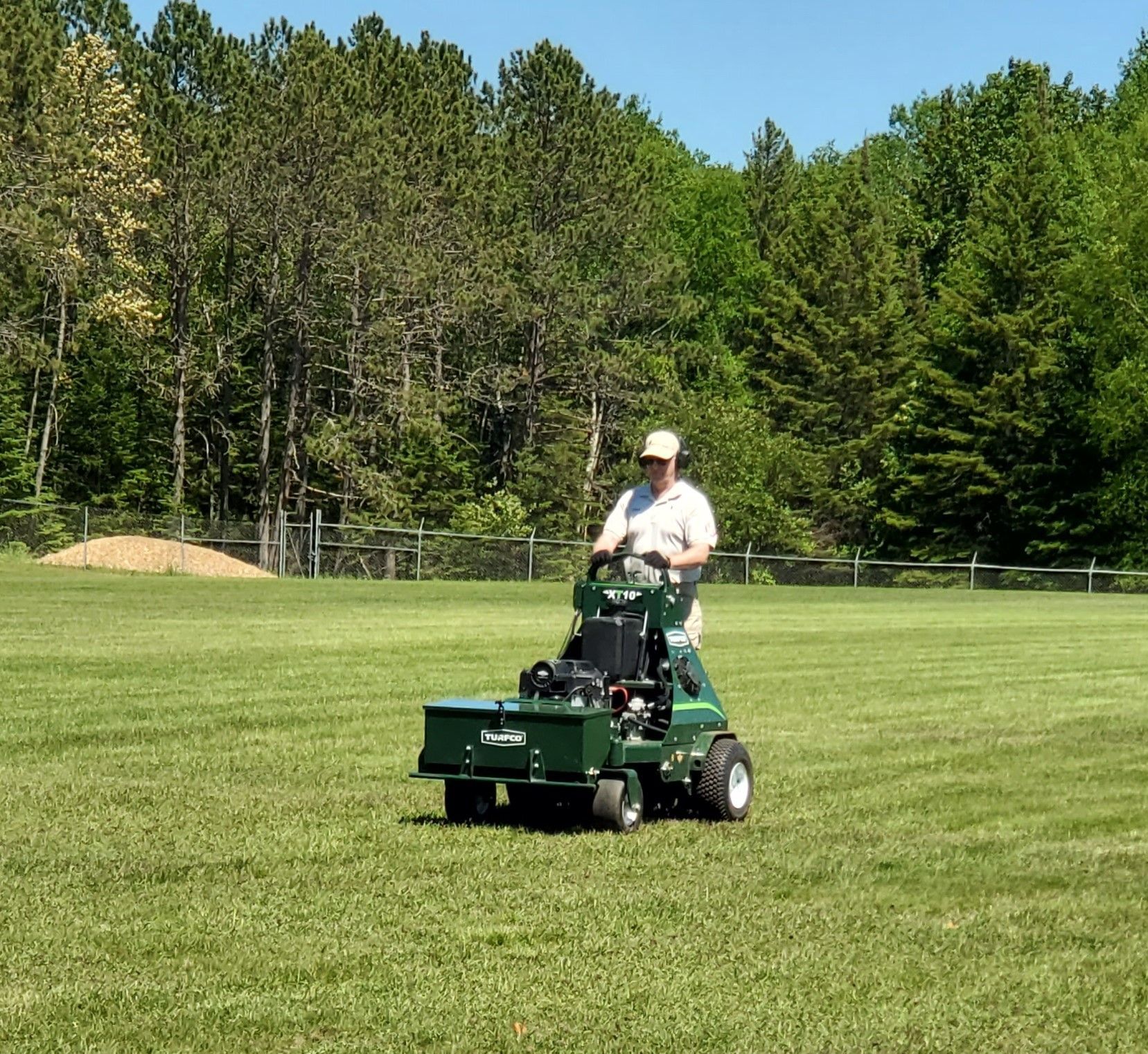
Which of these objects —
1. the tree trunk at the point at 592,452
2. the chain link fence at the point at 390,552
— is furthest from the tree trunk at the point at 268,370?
the tree trunk at the point at 592,452

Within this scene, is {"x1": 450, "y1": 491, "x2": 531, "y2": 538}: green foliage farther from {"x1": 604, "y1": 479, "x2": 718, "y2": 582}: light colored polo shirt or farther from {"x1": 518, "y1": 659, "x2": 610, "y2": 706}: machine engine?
{"x1": 518, "y1": 659, "x2": 610, "y2": 706}: machine engine

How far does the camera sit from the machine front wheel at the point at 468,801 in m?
9.89

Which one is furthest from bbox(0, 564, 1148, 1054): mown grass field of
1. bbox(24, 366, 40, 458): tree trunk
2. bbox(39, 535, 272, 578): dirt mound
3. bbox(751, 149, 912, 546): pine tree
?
bbox(751, 149, 912, 546): pine tree

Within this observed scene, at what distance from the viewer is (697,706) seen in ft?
33.8

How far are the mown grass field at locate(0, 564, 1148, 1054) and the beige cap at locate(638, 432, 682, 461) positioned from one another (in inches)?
79.5

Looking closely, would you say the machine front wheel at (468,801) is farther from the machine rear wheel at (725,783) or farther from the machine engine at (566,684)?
the machine rear wheel at (725,783)

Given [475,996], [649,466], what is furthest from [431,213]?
[475,996]

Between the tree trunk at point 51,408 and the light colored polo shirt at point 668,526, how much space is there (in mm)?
50290

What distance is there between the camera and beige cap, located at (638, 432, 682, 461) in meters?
10.6

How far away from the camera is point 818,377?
82.0 m

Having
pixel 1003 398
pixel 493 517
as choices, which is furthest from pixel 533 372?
pixel 1003 398

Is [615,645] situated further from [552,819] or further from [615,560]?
[552,819]

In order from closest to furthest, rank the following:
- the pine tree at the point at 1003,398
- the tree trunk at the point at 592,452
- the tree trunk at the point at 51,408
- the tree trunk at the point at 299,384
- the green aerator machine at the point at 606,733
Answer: the green aerator machine at the point at 606,733 < the tree trunk at the point at 299,384 < the tree trunk at the point at 51,408 < the tree trunk at the point at 592,452 < the pine tree at the point at 1003,398

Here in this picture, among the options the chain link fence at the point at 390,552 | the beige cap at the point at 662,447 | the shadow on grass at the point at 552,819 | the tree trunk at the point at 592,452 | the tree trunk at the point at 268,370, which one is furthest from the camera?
the tree trunk at the point at 592,452
